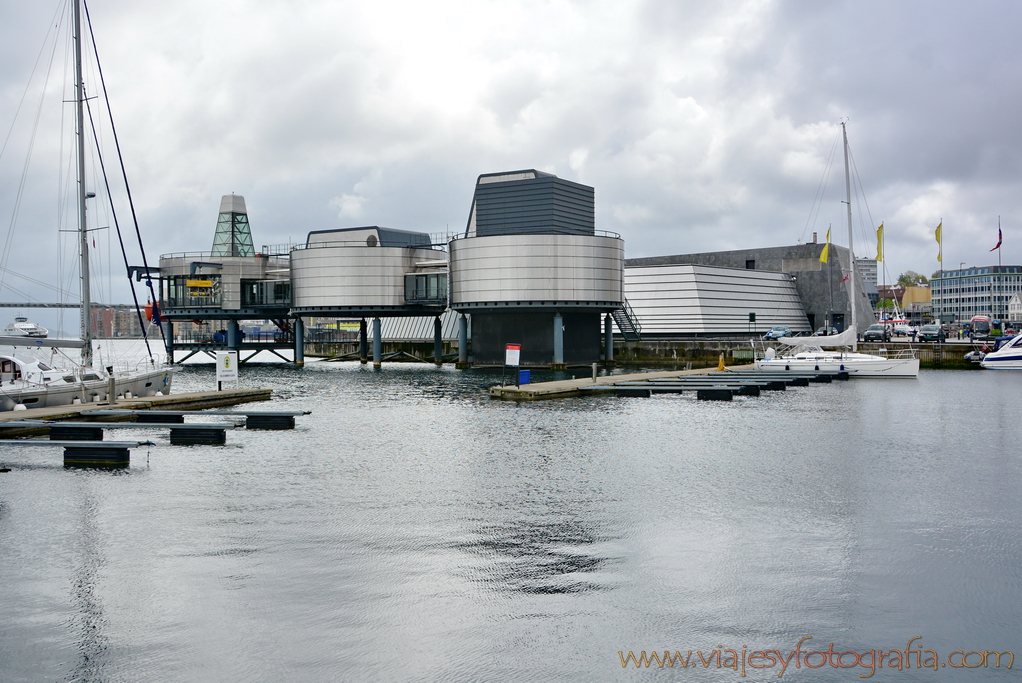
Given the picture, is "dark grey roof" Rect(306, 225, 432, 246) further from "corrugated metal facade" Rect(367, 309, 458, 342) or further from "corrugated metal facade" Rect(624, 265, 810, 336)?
"corrugated metal facade" Rect(624, 265, 810, 336)

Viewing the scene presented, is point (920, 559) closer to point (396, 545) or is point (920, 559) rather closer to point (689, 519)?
point (689, 519)

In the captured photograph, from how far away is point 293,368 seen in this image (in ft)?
311

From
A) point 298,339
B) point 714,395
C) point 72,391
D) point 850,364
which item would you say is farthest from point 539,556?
point 298,339

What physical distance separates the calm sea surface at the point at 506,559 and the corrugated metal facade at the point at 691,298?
70.2 m

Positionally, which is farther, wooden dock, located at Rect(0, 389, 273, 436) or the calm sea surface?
wooden dock, located at Rect(0, 389, 273, 436)

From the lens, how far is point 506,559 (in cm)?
1505

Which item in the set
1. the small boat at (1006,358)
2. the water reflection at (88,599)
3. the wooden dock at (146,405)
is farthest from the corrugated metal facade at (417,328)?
the water reflection at (88,599)

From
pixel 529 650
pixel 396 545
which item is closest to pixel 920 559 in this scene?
pixel 529 650

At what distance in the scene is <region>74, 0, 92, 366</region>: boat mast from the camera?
44125mm

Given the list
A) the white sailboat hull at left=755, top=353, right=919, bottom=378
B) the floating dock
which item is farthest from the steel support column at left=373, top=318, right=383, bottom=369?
the white sailboat hull at left=755, top=353, right=919, bottom=378

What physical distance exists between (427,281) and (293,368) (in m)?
18.4

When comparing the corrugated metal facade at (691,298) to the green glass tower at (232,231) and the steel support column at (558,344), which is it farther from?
the green glass tower at (232,231)

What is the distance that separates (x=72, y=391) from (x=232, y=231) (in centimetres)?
7153

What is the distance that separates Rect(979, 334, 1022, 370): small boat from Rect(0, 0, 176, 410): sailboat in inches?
2828
